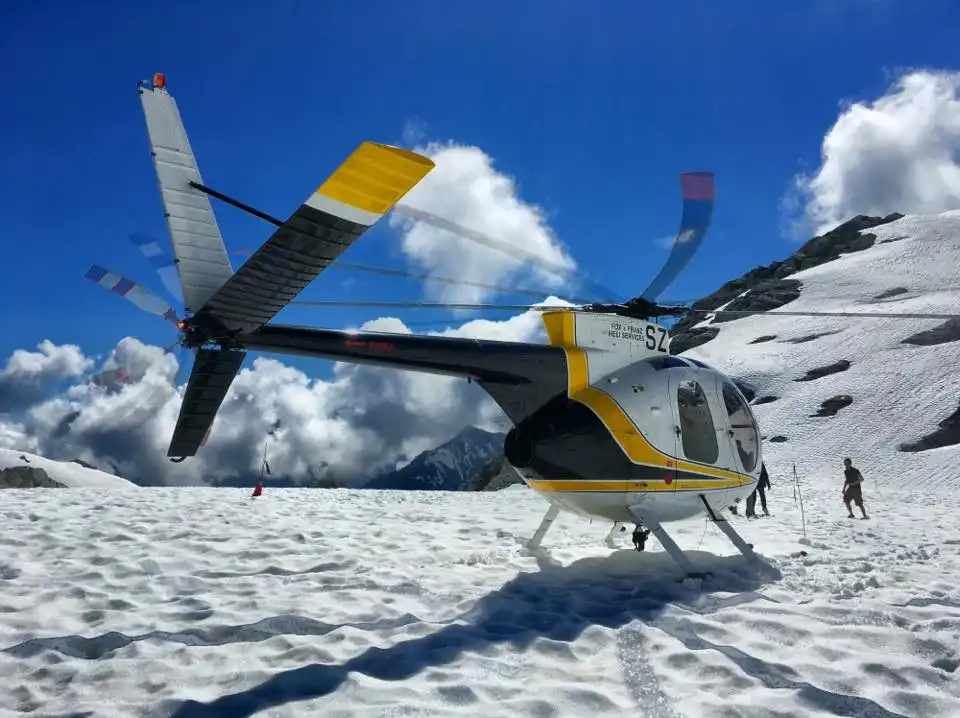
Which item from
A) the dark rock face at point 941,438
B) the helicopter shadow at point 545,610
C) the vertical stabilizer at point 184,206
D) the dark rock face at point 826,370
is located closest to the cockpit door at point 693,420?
the helicopter shadow at point 545,610

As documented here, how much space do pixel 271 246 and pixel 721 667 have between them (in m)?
4.24

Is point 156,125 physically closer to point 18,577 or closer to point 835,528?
point 18,577

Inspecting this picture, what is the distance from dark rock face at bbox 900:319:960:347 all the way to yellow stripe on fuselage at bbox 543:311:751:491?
1969 inches

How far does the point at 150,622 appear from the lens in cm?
549

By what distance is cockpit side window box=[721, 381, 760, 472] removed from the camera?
9.05 metres

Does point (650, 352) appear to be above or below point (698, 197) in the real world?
below

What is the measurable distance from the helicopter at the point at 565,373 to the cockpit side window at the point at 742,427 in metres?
0.03

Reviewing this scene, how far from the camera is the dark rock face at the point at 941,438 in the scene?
35188mm

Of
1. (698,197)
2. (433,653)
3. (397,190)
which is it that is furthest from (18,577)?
(698,197)

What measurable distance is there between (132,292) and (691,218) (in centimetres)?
635

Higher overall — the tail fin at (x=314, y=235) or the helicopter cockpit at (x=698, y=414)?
the tail fin at (x=314, y=235)

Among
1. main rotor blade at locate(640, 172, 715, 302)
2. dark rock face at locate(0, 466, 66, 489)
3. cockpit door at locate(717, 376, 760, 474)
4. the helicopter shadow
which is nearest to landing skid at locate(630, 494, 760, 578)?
the helicopter shadow

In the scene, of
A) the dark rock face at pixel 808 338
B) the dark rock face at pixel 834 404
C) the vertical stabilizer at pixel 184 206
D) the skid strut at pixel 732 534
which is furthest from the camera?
the dark rock face at pixel 808 338

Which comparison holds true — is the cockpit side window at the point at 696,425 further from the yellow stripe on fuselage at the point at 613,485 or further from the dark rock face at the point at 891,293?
the dark rock face at the point at 891,293
